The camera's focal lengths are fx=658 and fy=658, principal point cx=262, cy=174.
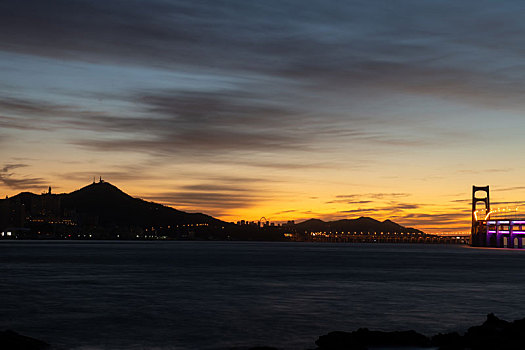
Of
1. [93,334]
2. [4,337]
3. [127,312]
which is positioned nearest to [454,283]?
[127,312]

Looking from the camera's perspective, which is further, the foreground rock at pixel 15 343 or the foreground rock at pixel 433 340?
the foreground rock at pixel 433 340

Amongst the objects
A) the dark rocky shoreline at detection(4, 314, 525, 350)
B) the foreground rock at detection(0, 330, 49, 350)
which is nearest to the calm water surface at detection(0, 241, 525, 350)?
the foreground rock at detection(0, 330, 49, 350)

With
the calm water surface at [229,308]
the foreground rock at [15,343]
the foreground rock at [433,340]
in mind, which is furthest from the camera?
the calm water surface at [229,308]

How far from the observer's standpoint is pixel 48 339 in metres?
24.4

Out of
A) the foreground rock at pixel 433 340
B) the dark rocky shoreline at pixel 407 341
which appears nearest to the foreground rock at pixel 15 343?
the dark rocky shoreline at pixel 407 341

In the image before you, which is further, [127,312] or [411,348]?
[127,312]

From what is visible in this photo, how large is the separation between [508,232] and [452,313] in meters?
177

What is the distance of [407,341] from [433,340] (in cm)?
106

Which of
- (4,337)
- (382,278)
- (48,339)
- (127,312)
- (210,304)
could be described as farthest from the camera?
(382,278)

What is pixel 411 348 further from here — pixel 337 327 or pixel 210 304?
pixel 210 304

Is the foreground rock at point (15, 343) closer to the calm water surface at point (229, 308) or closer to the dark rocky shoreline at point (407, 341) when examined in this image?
the dark rocky shoreline at point (407, 341)

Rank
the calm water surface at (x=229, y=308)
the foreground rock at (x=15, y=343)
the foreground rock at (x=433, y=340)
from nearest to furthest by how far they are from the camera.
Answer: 1. the foreground rock at (x=15, y=343)
2. the foreground rock at (x=433, y=340)
3. the calm water surface at (x=229, y=308)

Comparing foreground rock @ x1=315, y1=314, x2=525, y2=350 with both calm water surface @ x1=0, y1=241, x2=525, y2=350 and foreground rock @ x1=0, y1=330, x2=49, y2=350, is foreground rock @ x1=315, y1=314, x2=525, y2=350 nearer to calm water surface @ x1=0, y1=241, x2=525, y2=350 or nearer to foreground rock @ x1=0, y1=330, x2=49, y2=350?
calm water surface @ x1=0, y1=241, x2=525, y2=350

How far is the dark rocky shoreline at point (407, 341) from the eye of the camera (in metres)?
20.3
